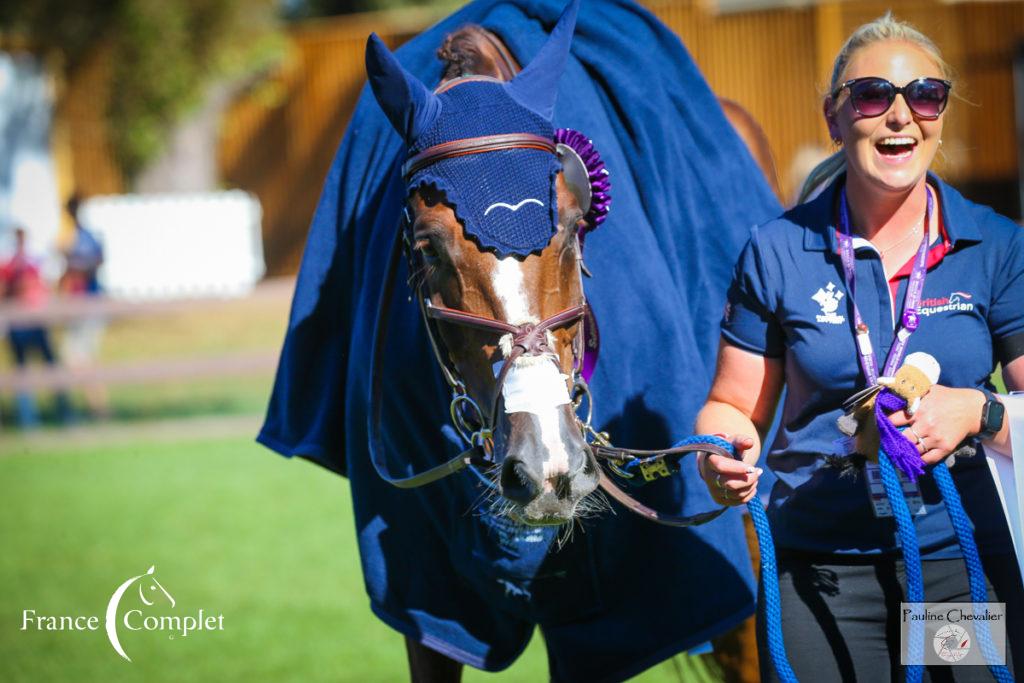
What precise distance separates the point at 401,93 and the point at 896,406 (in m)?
1.30

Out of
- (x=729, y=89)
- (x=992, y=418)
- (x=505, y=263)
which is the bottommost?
(x=992, y=418)

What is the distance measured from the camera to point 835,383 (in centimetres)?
242

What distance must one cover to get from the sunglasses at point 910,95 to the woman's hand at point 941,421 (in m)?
0.58

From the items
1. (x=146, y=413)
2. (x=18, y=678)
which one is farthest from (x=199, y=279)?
(x=18, y=678)

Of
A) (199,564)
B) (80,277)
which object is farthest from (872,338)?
(80,277)

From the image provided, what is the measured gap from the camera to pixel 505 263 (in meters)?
2.45

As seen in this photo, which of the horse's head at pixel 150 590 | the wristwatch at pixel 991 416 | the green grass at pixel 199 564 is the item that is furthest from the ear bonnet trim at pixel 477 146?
the horse's head at pixel 150 590

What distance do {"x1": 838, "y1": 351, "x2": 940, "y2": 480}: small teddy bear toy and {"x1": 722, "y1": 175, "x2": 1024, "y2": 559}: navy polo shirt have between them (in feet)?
0.20

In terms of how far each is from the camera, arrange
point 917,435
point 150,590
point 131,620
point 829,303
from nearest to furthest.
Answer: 1. point 917,435
2. point 829,303
3. point 131,620
4. point 150,590

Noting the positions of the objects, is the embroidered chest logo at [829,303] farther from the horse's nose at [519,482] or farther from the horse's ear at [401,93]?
the horse's ear at [401,93]

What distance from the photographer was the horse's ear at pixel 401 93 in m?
2.61

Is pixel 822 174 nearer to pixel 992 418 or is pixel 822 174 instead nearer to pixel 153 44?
pixel 992 418

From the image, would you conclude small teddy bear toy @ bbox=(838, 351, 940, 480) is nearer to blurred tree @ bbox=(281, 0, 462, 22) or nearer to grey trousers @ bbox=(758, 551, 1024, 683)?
grey trousers @ bbox=(758, 551, 1024, 683)

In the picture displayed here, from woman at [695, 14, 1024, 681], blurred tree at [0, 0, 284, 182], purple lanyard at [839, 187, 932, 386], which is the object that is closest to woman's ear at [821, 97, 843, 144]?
woman at [695, 14, 1024, 681]
